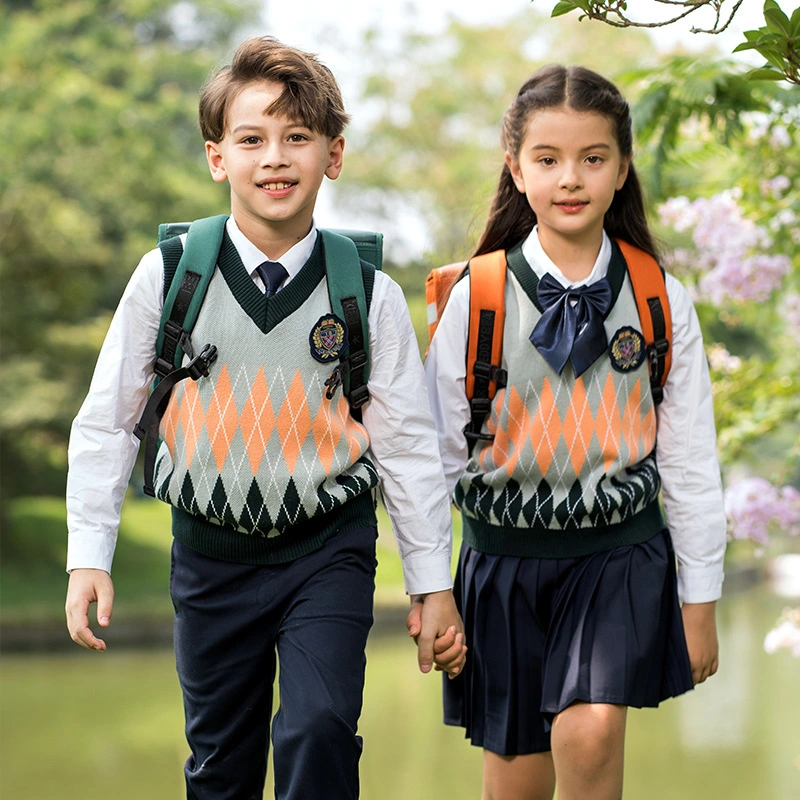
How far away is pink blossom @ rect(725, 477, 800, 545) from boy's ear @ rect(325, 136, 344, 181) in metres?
1.90

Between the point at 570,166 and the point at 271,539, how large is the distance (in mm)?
933

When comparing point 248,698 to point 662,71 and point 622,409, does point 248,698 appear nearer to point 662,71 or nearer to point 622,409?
point 622,409

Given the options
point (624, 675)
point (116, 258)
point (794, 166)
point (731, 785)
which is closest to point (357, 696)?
point (624, 675)

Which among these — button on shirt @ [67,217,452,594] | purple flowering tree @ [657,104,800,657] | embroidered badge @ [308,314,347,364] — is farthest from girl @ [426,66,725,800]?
purple flowering tree @ [657,104,800,657]

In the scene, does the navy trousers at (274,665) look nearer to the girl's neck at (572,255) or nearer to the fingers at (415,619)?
the fingers at (415,619)

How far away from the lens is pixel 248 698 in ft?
7.52

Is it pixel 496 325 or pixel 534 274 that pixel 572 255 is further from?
pixel 496 325

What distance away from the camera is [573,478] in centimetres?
245

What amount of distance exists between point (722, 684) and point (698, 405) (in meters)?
6.58

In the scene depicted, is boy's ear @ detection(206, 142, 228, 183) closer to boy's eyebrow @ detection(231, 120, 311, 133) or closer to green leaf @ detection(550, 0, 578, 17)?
boy's eyebrow @ detection(231, 120, 311, 133)

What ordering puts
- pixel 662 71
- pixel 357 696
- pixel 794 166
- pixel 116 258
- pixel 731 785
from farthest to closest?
pixel 116 258, pixel 731 785, pixel 794 166, pixel 662 71, pixel 357 696

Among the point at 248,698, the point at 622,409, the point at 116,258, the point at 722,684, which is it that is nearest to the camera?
the point at 248,698

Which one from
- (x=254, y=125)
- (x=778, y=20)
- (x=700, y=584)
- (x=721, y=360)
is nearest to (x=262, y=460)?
(x=254, y=125)

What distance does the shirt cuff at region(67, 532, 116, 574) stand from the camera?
219 cm
